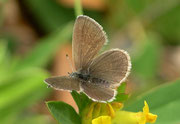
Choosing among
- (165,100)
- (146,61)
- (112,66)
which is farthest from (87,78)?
(146,61)

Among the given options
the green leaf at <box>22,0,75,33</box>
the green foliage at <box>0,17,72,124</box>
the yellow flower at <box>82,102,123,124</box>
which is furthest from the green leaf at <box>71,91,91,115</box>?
the green leaf at <box>22,0,75,33</box>

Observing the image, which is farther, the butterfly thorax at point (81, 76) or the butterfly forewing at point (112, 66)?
the butterfly thorax at point (81, 76)

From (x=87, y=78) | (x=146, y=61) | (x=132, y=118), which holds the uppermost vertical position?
(x=146, y=61)

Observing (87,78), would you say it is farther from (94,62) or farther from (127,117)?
(127,117)

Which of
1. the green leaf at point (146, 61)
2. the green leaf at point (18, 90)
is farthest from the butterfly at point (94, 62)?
the green leaf at point (146, 61)

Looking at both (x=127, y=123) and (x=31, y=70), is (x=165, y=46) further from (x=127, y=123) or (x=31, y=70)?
(x=127, y=123)

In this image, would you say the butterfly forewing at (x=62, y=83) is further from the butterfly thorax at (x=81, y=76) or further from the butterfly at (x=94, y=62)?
the butterfly thorax at (x=81, y=76)

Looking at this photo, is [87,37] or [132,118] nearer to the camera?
[132,118]

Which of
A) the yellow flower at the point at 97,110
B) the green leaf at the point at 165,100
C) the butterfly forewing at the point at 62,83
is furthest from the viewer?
the green leaf at the point at 165,100
